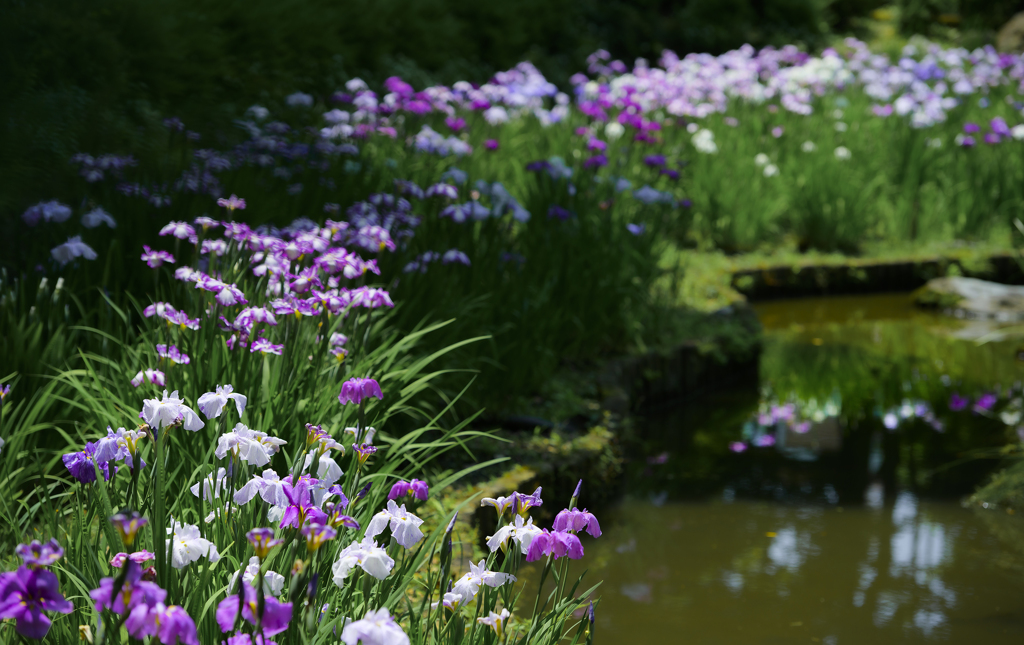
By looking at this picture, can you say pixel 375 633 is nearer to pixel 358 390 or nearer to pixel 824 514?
pixel 358 390

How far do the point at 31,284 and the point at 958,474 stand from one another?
355 centimetres

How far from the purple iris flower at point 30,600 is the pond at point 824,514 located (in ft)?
5.86

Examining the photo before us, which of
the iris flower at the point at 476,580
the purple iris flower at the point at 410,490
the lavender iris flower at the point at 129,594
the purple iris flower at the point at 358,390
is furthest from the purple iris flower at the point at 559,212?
the lavender iris flower at the point at 129,594

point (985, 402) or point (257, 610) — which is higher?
point (257, 610)

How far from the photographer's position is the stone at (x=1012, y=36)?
14.2 metres

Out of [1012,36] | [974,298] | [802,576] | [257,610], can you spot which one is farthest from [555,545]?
[1012,36]

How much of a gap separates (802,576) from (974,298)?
13.8ft

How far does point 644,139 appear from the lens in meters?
4.93

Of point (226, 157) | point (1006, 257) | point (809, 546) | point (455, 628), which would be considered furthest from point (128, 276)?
point (1006, 257)

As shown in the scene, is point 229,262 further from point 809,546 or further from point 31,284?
point 809,546

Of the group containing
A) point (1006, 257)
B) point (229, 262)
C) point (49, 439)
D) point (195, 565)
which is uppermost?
point (229, 262)

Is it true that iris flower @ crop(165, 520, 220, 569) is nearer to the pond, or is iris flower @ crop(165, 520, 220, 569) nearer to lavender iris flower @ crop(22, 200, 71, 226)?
the pond

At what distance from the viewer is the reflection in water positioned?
2.55 metres

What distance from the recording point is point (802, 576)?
285 centimetres
